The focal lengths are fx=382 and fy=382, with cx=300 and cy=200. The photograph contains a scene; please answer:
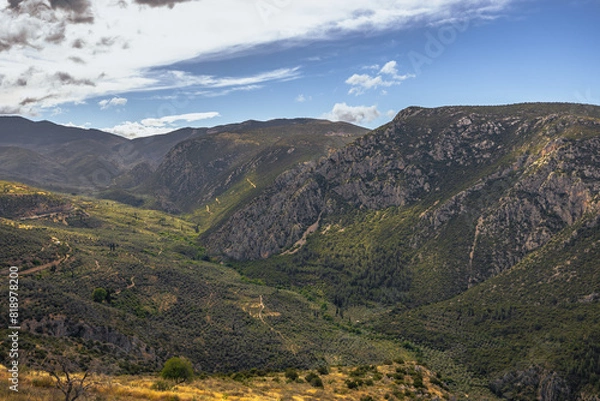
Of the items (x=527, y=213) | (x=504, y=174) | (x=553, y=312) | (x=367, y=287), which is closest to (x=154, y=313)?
(x=367, y=287)

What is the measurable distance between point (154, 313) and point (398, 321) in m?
86.9

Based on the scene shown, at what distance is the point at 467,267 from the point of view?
165375mm

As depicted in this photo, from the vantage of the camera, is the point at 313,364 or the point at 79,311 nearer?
the point at 79,311

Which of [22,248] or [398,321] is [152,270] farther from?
[398,321]

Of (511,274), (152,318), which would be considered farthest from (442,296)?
(152,318)

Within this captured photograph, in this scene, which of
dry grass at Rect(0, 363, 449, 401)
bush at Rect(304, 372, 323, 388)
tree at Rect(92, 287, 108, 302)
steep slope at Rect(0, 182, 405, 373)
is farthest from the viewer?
tree at Rect(92, 287, 108, 302)

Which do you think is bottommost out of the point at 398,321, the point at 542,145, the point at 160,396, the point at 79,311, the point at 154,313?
the point at 398,321

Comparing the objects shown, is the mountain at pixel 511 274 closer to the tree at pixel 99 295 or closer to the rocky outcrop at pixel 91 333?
the rocky outcrop at pixel 91 333

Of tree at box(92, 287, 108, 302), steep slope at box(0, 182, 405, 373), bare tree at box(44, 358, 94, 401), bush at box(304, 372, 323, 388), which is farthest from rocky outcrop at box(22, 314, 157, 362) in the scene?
bare tree at box(44, 358, 94, 401)

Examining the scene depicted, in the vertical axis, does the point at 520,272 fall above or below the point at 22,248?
below

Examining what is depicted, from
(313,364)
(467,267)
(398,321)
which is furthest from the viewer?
(467,267)

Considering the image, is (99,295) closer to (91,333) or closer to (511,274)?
(91,333)

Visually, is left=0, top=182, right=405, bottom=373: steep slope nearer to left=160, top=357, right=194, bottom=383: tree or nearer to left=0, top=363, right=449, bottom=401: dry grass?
left=160, top=357, right=194, bottom=383: tree

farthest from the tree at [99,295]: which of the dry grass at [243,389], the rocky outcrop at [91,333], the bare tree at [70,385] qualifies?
the bare tree at [70,385]
